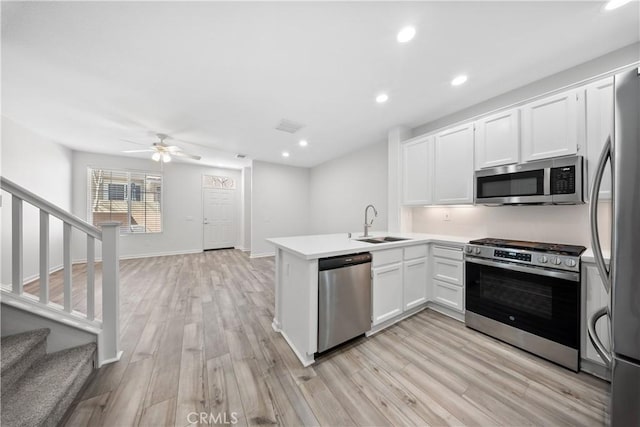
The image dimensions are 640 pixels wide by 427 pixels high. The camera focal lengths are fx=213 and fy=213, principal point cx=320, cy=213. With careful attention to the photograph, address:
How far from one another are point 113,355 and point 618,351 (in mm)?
3206

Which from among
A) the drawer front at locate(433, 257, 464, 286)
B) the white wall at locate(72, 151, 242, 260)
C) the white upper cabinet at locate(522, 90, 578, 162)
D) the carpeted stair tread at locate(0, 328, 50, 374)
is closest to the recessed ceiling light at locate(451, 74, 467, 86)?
the white upper cabinet at locate(522, 90, 578, 162)

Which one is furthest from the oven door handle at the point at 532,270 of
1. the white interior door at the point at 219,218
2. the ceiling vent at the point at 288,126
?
the white interior door at the point at 219,218

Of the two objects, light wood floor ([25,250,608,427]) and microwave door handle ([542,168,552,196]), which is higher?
microwave door handle ([542,168,552,196])

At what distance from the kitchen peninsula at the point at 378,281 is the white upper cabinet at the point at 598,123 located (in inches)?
46.2

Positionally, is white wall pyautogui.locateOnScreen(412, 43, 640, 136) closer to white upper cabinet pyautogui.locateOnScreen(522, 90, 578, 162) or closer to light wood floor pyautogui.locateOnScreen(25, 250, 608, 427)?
white upper cabinet pyautogui.locateOnScreen(522, 90, 578, 162)

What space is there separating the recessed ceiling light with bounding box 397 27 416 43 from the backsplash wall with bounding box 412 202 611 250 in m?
2.21

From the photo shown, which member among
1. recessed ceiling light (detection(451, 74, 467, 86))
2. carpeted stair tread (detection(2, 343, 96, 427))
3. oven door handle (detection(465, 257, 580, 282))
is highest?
recessed ceiling light (detection(451, 74, 467, 86))

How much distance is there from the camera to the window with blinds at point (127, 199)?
5.44 m

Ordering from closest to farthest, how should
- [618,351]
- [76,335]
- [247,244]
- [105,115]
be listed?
[618,351], [76,335], [105,115], [247,244]

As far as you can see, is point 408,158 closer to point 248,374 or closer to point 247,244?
point 248,374

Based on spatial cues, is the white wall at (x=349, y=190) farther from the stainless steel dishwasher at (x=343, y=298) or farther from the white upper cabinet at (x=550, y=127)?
the stainless steel dishwasher at (x=343, y=298)

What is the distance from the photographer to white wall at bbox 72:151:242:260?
5258 millimetres

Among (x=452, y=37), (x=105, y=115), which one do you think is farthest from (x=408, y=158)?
(x=105, y=115)

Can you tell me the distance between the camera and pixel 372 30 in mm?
1717
